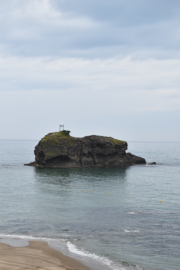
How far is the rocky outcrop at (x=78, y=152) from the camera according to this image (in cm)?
8822

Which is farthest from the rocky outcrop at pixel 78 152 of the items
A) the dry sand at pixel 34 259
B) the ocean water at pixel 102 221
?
the dry sand at pixel 34 259

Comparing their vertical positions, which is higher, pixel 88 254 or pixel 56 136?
pixel 56 136

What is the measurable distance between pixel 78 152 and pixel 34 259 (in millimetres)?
72079

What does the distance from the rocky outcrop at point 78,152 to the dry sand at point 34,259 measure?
66.1 metres

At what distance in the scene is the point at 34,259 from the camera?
19172 mm

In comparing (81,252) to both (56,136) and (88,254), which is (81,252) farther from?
(56,136)

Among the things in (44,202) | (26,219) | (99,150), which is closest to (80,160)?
(99,150)

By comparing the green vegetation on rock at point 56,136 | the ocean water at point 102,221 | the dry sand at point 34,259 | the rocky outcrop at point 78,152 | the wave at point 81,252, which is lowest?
the ocean water at point 102,221

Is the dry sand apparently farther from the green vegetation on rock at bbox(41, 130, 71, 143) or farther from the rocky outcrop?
the green vegetation on rock at bbox(41, 130, 71, 143)

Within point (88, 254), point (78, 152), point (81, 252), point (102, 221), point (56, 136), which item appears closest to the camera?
point (88, 254)

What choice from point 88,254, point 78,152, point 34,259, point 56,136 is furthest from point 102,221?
point 56,136

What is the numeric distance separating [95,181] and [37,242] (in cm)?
4016

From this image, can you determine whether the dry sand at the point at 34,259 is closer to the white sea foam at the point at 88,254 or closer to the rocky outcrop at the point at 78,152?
the white sea foam at the point at 88,254

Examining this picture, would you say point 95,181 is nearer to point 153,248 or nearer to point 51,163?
point 51,163
